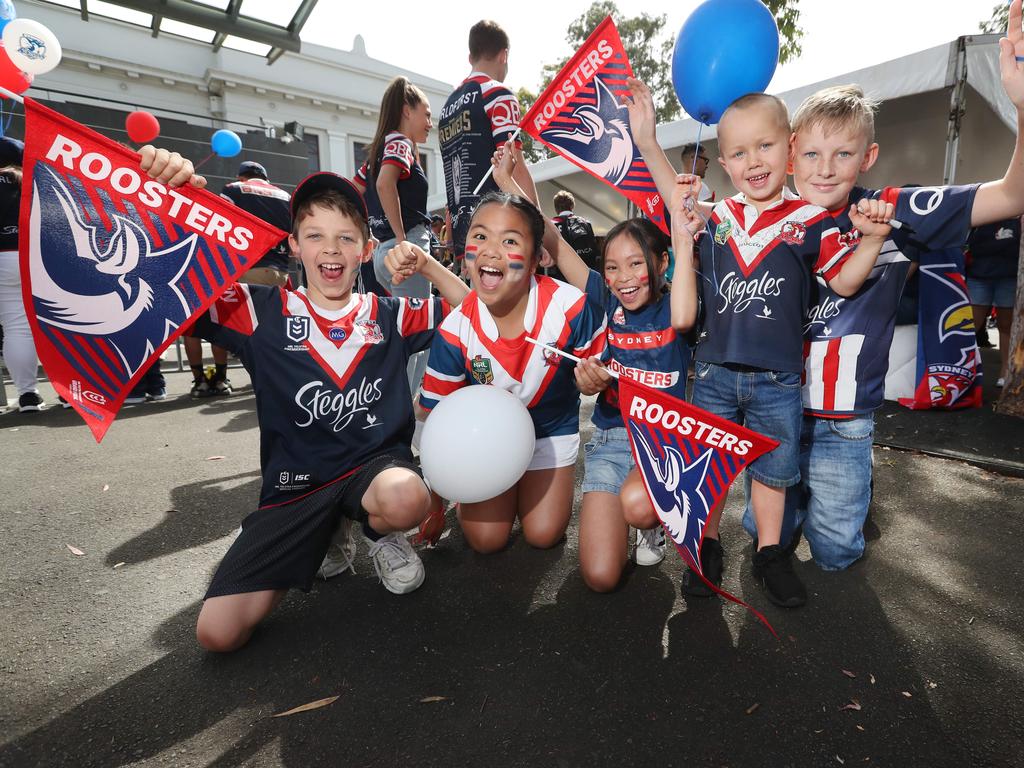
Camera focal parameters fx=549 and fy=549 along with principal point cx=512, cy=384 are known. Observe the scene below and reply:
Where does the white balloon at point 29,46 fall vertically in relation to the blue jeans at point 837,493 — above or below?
above

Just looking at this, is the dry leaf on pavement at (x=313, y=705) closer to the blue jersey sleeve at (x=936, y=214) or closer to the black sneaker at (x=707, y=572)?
the black sneaker at (x=707, y=572)

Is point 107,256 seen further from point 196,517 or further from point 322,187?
point 196,517

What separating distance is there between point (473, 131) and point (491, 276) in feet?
4.50

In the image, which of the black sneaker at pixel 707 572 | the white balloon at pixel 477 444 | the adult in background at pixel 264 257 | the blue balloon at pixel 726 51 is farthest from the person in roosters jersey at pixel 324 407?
the adult in background at pixel 264 257

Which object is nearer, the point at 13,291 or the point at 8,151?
the point at 8,151

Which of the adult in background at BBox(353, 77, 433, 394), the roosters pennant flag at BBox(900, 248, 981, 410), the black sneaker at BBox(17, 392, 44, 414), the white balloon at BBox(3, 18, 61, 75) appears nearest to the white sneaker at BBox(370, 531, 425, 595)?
the adult in background at BBox(353, 77, 433, 394)

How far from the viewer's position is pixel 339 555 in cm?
228

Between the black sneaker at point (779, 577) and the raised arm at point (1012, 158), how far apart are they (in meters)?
1.31

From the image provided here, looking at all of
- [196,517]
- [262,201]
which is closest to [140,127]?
[262,201]

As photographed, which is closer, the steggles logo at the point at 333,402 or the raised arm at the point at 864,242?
the raised arm at the point at 864,242

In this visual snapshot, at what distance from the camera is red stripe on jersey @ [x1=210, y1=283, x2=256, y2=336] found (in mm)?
2053

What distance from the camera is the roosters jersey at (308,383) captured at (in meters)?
2.07

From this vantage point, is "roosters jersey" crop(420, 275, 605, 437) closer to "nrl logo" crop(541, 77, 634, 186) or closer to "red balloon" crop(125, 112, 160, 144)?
"nrl logo" crop(541, 77, 634, 186)

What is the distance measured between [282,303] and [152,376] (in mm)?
4389
